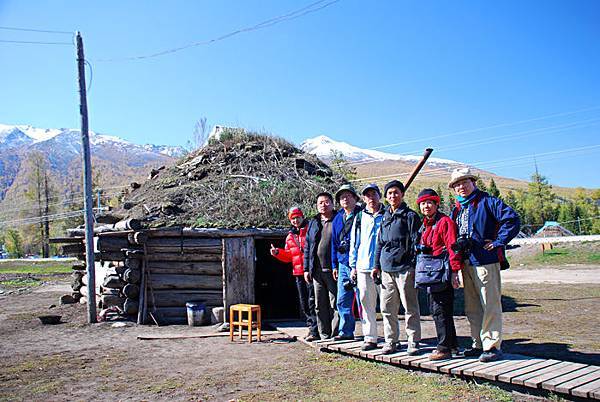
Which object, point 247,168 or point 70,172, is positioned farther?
point 70,172

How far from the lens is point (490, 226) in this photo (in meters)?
5.62

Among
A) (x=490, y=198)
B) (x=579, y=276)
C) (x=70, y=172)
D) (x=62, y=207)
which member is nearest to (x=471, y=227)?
(x=490, y=198)

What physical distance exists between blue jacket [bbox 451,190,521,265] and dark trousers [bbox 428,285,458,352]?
529 mm

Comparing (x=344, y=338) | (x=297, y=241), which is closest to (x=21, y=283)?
(x=297, y=241)

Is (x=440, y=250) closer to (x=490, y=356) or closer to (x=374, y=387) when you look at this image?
(x=490, y=356)

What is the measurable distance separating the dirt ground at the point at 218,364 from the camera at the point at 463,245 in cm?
140

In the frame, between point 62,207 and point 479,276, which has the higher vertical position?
point 62,207

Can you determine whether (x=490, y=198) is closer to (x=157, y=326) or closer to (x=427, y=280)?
(x=427, y=280)

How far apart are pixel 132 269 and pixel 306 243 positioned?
444cm

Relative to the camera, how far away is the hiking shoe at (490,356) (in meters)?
5.63

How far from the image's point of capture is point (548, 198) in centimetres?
5353

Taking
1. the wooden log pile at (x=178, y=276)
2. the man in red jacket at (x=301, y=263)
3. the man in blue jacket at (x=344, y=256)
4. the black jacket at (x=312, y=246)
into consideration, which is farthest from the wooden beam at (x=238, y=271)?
the man in blue jacket at (x=344, y=256)

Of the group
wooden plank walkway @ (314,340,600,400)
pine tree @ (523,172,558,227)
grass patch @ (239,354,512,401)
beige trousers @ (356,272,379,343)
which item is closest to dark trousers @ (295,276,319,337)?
beige trousers @ (356,272,379,343)

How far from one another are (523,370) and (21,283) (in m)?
25.2
